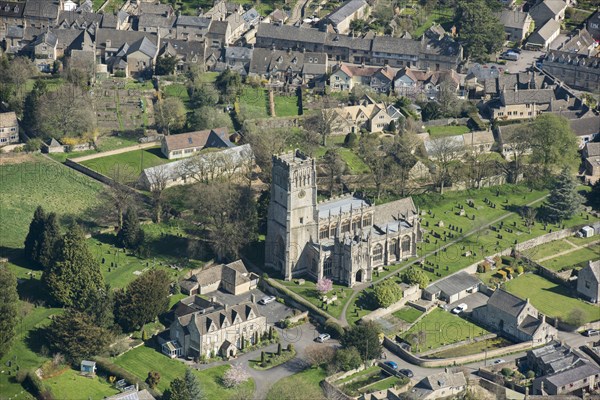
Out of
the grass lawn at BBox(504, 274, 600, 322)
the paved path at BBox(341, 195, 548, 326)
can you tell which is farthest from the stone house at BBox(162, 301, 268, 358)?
the grass lawn at BBox(504, 274, 600, 322)

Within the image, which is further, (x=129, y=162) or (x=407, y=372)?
(x=129, y=162)

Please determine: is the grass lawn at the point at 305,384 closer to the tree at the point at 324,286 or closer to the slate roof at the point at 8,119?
the tree at the point at 324,286

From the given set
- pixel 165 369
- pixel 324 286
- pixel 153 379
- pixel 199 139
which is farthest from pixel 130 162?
pixel 153 379

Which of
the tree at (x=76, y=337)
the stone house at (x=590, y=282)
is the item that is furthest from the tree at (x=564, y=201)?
the tree at (x=76, y=337)

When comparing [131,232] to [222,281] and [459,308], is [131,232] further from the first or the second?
[459,308]

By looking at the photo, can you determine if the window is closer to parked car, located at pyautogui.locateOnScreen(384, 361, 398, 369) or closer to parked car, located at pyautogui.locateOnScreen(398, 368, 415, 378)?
parked car, located at pyautogui.locateOnScreen(384, 361, 398, 369)

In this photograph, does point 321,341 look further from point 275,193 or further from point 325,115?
point 325,115
